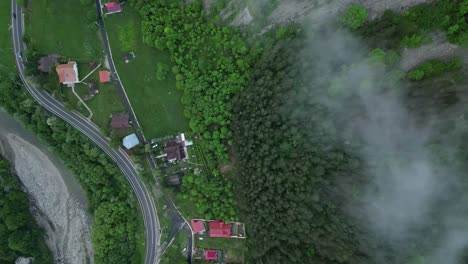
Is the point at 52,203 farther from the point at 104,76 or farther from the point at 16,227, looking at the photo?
the point at 104,76

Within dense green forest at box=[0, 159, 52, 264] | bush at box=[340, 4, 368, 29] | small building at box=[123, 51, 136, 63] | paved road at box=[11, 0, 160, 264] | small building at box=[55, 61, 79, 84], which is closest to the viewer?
bush at box=[340, 4, 368, 29]

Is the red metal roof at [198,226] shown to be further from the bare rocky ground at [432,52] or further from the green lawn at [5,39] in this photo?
the green lawn at [5,39]

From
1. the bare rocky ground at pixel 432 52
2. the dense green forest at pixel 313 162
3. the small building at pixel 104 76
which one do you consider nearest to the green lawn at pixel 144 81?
the small building at pixel 104 76

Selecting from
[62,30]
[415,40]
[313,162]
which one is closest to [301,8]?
[415,40]

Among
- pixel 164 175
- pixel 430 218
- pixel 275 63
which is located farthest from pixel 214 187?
pixel 430 218

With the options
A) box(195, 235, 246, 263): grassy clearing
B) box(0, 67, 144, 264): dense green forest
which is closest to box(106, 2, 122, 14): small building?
box(0, 67, 144, 264): dense green forest

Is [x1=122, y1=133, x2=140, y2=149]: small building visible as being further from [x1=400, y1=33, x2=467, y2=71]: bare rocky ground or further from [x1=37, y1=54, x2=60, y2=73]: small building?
[x1=400, y1=33, x2=467, y2=71]: bare rocky ground
